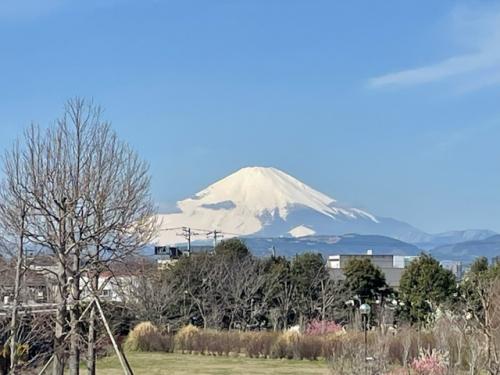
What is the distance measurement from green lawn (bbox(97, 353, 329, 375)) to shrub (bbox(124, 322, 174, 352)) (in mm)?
955

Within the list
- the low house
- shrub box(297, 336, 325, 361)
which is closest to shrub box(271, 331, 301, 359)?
shrub box(297, 336, 325, 361)

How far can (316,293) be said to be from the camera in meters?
32.8

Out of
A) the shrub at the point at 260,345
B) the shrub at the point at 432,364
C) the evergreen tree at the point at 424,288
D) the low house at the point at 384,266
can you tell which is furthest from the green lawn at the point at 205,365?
the low house at the point at 384,266

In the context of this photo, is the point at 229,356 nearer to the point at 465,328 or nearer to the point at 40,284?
the point at 40,284

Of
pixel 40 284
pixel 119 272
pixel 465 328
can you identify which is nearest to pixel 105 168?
pixel 119 272

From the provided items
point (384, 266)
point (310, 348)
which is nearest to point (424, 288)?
point (310, 348)

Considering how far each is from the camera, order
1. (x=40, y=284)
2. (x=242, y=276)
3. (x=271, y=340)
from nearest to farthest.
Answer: (x=40, y=284), (x=271, y=340), (x=242, y=276)

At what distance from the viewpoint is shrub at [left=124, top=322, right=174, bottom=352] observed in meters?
26.7

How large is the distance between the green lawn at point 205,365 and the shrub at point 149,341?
96 centimetres

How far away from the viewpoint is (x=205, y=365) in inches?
909

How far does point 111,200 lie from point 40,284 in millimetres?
4041

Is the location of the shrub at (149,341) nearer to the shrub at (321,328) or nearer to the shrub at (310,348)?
the shrub at (321,328)

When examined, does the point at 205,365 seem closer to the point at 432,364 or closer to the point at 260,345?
the point at 260,345

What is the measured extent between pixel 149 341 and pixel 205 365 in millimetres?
4163
